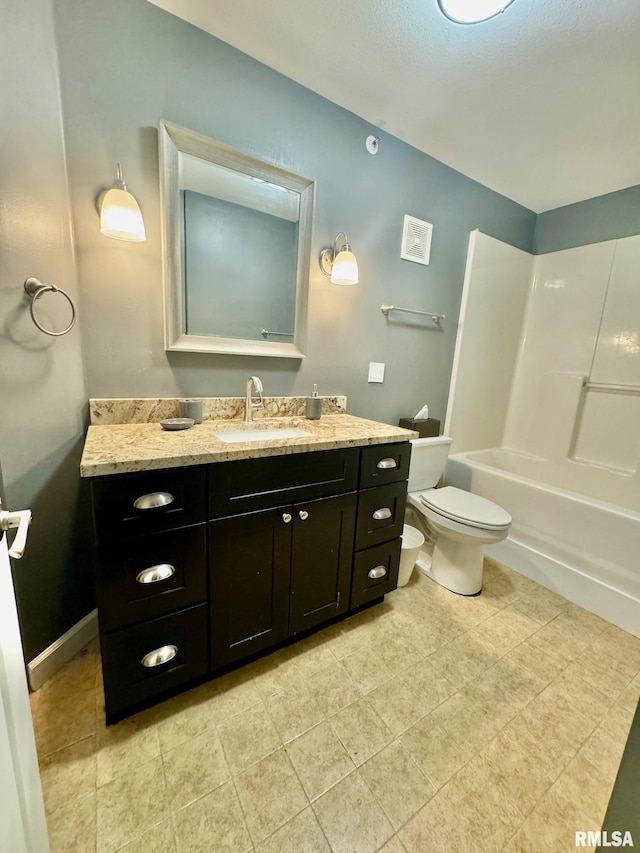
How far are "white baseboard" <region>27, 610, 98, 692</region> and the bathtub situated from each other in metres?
2.16

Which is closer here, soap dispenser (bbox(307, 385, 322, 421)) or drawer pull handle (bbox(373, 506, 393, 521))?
drawer pull handle (bbox(373, 506, 393, 521))

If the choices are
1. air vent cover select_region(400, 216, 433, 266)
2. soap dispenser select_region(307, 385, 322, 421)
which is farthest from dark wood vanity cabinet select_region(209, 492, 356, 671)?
air vent cover select_region(400, 216, 433, 266)

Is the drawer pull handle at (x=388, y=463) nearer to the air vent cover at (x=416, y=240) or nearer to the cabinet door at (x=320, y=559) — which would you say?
the cabinet door at (x=320, y=559)

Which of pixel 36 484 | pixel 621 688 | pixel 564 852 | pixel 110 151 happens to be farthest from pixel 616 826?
pixel 110 151

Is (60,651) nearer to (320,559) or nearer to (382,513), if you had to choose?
(320,559)

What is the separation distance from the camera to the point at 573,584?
1755 millimetres

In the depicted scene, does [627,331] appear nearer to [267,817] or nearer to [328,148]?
[328,148]

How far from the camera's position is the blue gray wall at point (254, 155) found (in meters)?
1.13

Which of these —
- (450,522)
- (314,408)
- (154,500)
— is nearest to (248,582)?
(154,500)

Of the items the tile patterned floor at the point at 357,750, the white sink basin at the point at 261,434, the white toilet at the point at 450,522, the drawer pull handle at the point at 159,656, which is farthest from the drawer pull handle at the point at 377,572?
the drawer pull handle at the point at 159,656

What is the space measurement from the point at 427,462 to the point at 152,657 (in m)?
1.62

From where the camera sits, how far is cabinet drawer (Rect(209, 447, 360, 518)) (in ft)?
3.41

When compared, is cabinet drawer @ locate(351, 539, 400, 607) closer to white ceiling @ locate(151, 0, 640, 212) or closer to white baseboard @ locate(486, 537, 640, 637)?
white baseboard @ locate(486, 537, 640, 637)

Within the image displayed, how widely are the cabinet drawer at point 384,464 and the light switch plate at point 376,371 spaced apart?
609mm
